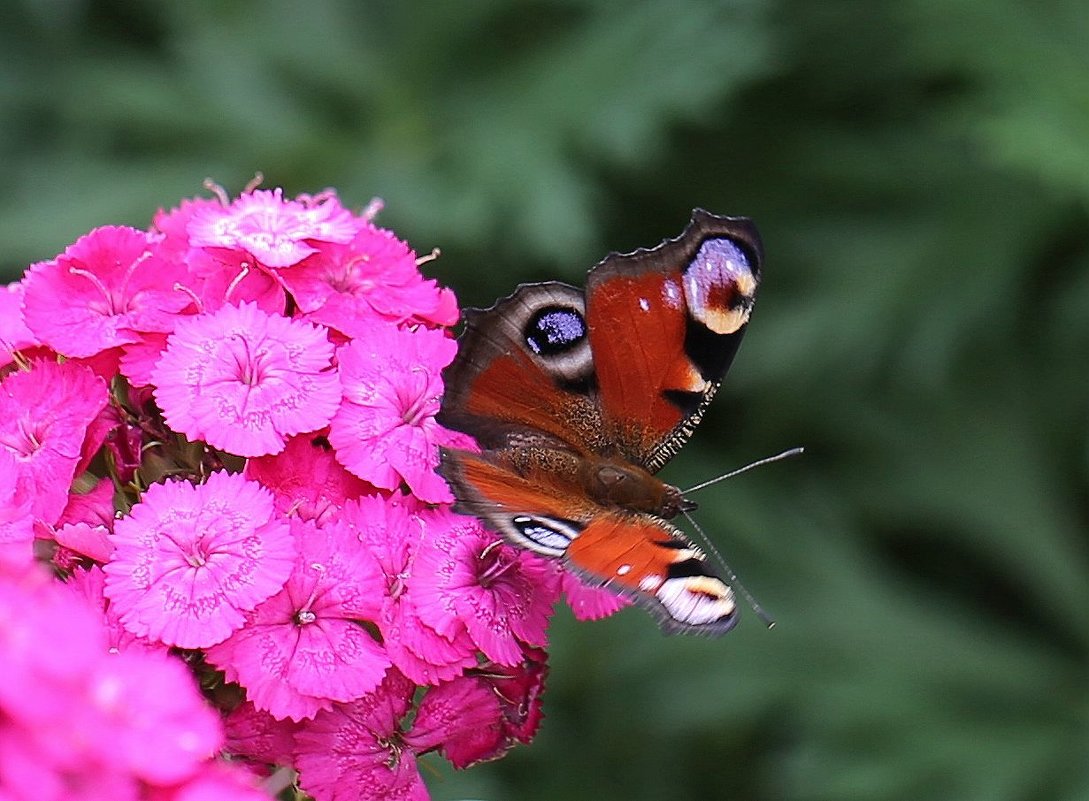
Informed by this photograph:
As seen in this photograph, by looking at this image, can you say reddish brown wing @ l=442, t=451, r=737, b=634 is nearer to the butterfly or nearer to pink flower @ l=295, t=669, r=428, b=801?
the butterfly

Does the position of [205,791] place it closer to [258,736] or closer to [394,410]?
[258,736]

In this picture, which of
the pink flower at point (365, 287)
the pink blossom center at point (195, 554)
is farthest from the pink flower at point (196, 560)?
the pink flower at point (365, 287)

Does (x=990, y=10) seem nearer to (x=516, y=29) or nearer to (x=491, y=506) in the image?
(x=516, y=29)

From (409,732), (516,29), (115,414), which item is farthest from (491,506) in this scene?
(516,29)

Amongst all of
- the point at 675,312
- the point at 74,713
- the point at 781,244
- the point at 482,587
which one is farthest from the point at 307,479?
the point at 781,244

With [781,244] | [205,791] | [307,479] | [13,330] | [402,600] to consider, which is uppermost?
[781,244]

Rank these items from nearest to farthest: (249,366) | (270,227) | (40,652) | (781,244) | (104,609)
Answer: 1. (40,652)
2. (104,609)
3. (249,366)
4. (270,227)
5. (781,244)
